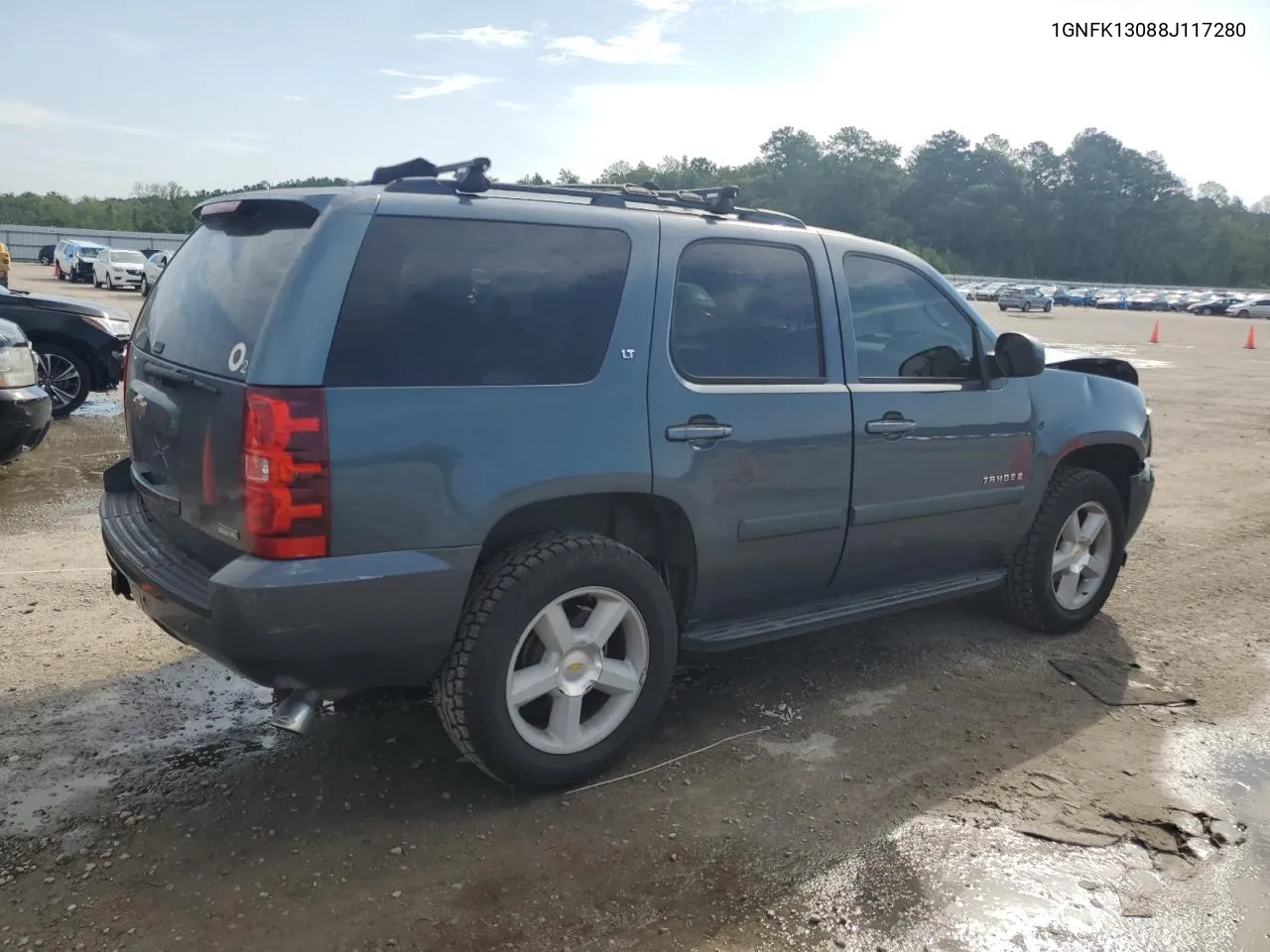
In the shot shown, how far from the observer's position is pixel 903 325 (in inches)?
164

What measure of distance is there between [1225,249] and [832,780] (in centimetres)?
13259

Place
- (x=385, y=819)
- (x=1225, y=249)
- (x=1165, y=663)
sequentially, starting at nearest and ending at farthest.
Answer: (x=385, y=819), (x=1165, y=663), (x=1225, y=249)

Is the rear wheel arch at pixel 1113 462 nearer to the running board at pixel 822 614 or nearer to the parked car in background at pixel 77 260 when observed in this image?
the running board at pixel 822 614

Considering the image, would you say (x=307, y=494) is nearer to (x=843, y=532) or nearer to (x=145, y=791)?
(x=145, y=791)

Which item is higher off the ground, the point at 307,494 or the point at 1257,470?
the point at 307,494

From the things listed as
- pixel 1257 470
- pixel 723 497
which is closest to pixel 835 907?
pixel 723 497

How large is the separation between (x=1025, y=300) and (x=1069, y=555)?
169 feet

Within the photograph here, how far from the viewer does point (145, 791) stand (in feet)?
10.5

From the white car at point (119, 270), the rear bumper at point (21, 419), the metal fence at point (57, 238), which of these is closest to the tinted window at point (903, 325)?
the rear bumper at point (21, 419)

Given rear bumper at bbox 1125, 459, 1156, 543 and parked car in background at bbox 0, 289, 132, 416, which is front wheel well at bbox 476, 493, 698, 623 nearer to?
rear bumper at bbox 1125, 459, 1156, 543

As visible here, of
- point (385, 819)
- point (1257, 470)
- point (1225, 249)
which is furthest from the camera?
point (1225, 249)

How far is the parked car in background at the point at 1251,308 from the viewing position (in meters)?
56.8

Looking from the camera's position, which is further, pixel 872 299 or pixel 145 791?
pixel 872 299

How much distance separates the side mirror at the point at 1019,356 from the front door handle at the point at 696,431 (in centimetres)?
156
